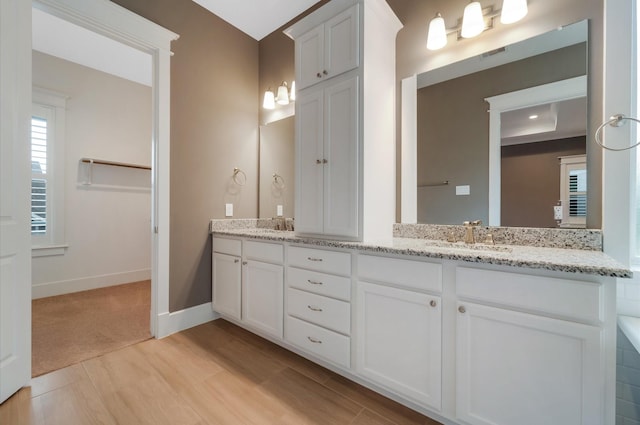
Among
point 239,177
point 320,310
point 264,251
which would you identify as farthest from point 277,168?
point 320,310

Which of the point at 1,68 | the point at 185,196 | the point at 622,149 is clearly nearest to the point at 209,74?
the point at 185,196

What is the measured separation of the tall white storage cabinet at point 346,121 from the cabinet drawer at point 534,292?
666mm

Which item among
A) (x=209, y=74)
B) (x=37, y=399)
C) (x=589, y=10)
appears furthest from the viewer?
(x=209, y=74)

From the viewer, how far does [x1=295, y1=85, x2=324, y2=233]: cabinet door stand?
1.89 meters

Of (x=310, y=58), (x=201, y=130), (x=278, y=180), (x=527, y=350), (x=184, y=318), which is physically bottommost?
(x=184, y=318)

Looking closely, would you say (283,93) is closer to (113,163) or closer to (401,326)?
(401,326)

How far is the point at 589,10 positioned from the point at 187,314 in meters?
3.41

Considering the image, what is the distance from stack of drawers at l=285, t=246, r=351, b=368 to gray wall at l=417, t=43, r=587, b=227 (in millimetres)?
748

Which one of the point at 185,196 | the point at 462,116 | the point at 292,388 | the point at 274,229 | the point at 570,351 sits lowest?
the point at 292,388

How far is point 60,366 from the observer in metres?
1.81

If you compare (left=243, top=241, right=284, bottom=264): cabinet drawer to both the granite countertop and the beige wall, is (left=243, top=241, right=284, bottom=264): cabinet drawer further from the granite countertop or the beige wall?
the beige wall

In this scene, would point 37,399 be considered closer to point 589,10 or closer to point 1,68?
point 1,68

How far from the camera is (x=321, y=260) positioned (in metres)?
1.73

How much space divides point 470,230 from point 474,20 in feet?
4.14
